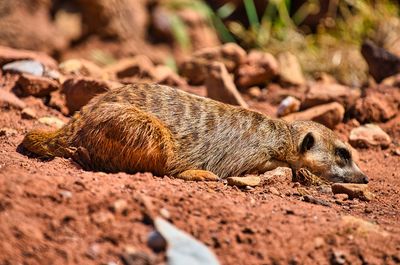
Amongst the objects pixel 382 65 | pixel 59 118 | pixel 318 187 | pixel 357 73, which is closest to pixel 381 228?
pixel 318 187

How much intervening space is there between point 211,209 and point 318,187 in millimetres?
1635

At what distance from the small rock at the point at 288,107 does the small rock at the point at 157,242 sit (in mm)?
4109

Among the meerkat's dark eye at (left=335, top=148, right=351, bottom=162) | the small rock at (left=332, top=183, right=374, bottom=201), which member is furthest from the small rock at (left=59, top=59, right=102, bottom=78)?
the small rock at (left=332, top=183, right=374, bottom=201)

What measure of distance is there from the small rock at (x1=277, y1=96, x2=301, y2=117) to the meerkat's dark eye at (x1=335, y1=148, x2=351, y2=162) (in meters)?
1.59

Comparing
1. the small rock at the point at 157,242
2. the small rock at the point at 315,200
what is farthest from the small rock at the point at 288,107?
the small rock at the point at 157,242

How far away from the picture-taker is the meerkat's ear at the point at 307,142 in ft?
18.8

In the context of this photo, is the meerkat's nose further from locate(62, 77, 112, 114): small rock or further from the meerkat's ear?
locate(62, 77, 112, 114): small rock

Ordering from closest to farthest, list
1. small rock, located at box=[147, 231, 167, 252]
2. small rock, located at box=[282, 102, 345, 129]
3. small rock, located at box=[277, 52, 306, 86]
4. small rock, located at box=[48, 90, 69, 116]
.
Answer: small rock, located at box=[147, 231, 167, 252], small rock, located at box=[48, 90, 69, 116], small rock, located at box=[282, 102, 345, 129], small rock, located at box=[277, 52, 306, 86]

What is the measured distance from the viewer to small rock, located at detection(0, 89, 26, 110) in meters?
6.29

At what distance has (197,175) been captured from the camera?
526cm

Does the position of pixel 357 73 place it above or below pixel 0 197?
below

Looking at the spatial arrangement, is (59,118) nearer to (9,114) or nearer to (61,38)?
(9,114)

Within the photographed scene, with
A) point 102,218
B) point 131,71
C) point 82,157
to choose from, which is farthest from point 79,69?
point 102,218

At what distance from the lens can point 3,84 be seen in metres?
6.94
